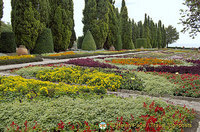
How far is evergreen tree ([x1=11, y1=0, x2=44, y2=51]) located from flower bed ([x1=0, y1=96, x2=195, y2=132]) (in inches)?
561

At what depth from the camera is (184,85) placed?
5.43 m

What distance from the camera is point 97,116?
10.4 ft

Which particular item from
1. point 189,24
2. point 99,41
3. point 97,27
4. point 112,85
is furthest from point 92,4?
point 112,85

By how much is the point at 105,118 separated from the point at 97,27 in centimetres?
2271

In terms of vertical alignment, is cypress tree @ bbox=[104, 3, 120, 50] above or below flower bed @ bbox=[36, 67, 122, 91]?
above

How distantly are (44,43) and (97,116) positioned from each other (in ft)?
52.6

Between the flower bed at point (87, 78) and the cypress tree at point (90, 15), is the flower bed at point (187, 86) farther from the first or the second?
the cypress tree at point (90, 15)

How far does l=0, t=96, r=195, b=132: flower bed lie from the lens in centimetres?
283

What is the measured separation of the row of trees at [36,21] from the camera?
53.6ft

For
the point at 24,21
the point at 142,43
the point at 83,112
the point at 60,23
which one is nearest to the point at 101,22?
the point at 60,23

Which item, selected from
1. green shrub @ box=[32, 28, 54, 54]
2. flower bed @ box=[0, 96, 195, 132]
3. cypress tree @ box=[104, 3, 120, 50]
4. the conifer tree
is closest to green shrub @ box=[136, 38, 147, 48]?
the conifer tree

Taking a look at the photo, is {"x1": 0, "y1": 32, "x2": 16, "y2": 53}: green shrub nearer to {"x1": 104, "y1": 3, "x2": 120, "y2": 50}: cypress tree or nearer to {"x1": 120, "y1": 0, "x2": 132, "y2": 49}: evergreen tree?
{"x1": 104, "y1": 3, "x2": 120, "y2": 50}: cypress tree

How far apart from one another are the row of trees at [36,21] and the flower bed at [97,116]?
14.4 metres

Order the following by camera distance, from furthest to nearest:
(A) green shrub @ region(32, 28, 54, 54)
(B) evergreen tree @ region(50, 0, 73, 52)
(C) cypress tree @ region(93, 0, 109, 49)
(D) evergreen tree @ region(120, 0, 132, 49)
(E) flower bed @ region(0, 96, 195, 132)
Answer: (D) evergreen tree @ region(120, 0, 132, 49), (C) cypress tree @ region(93, 0, 109, 49), (B) evergreen tree @ region(50, 0, 73, 52), (A) green shrub @ region(32, 28, 54, 54), (E) flower bed @ region(0, 96, 195, 132)
